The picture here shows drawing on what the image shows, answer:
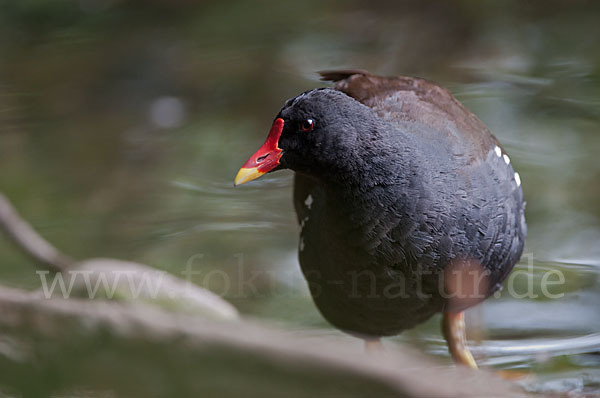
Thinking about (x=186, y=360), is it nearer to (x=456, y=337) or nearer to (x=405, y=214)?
(x=405, y=214)

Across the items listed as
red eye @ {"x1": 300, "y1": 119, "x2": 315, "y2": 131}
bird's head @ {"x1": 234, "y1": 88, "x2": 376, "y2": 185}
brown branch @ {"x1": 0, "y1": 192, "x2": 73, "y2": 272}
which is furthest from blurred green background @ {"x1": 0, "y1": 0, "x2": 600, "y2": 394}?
red eye @ {"x1": 300, "y1": 119, "x2": 315, "y2": 131}

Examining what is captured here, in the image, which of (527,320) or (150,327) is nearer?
(150,327)

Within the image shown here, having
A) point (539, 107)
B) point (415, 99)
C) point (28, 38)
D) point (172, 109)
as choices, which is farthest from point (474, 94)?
point (28, 38)

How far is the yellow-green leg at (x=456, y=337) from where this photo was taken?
333 centimetres

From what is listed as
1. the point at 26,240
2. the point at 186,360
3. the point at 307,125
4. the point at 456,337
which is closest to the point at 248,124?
the point at 26,240

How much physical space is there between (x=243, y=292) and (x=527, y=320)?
4.77ft

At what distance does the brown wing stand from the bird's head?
0.34m

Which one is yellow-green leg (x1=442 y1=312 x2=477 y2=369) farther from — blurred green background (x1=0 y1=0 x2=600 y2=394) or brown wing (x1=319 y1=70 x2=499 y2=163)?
brown wing (x1=319 y1=70 x2=499 y2=163)

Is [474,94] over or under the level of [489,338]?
over

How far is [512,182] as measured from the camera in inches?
128

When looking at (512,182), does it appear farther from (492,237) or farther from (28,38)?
(28,38)

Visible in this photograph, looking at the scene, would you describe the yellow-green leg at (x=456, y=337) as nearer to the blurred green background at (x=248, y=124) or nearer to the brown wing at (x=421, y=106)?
the blurred green background at (x=248, y=124)

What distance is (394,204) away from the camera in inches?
105

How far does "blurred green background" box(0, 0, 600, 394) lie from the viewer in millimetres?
4117
